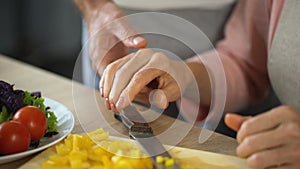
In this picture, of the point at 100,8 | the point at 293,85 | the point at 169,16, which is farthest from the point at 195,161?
the point at 169,16

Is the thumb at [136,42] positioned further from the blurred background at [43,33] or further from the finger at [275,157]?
the blurred background at [43,33]

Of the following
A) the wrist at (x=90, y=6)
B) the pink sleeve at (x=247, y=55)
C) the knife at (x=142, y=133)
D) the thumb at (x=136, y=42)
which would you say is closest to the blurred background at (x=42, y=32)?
the wrist at (x=90, y=6)

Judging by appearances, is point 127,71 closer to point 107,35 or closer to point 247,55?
point 107,35

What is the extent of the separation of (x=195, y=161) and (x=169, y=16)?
0.66 m

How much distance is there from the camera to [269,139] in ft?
2.84

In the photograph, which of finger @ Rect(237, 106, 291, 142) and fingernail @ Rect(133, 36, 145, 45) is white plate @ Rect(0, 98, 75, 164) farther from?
finger @ Rect(237, 106, 291, 142)

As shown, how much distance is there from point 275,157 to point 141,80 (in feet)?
0.92

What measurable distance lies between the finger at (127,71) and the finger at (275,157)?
0.27m

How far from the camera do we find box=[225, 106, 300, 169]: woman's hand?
86cm

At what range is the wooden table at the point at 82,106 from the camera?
100 cm

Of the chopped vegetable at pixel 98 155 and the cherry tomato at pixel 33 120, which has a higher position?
the cherry tomato at pixel 33 120

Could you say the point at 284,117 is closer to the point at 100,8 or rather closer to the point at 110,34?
the point at 110,34

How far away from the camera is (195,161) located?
36.3 inches

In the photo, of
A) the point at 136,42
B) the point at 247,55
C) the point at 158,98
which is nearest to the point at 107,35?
the point at 136,42
